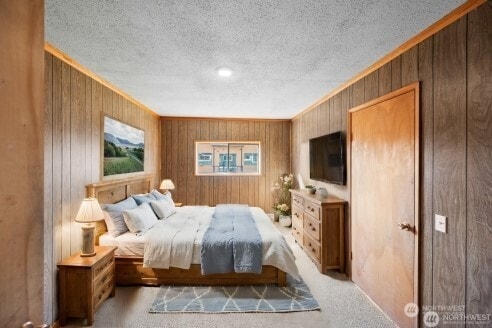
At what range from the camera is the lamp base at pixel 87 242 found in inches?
96.5

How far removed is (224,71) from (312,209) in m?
2.24

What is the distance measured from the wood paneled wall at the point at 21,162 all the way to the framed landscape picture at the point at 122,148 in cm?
275

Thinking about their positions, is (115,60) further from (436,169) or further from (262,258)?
(436,169)

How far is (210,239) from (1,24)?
8.45 ft

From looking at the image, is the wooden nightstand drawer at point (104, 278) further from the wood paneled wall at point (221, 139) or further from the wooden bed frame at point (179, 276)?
the wood paneled wall at point (221, 139)

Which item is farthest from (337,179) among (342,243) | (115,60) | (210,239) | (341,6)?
(115,60)

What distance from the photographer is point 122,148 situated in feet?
12.3

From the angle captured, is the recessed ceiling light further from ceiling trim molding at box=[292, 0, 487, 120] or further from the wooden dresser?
the wooden dresser

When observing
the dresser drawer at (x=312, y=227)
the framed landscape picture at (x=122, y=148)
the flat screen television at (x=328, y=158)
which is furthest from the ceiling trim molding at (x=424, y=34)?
the framed landscape picture at (x=122, y=148)

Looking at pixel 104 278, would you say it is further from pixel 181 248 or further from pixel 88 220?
pixel 181 248

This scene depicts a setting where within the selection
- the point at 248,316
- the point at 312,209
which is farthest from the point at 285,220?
the point at 248,316

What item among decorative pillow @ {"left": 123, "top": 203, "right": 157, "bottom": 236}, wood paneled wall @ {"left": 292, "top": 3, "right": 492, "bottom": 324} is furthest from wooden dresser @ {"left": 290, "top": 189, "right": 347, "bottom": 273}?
decorative pillow @ {"left": 123, "top": 203, "right": 157, "bottom": 236}

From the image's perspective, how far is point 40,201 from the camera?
79 centimetres

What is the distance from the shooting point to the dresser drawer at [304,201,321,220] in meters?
3.40
